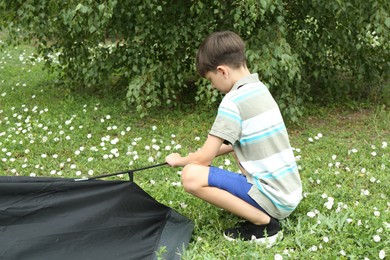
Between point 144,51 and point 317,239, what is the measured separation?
3.39 meters

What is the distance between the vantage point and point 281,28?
4.96m

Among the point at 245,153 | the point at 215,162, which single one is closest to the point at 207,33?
the point at 215,162

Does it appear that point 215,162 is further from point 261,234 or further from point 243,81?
point 243,81

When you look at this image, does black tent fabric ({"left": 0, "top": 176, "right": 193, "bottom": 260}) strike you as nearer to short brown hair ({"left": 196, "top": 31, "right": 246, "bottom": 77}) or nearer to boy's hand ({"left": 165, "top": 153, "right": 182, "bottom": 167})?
boy's hand ({"left": 165, "top": 153, "right": 182, "bottom": 167})

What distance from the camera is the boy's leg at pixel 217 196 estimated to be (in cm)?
301

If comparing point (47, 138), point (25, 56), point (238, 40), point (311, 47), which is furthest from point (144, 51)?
point (25, 56)

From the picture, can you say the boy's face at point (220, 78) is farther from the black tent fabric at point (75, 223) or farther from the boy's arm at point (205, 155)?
the black tent fabric at point (75, 223)

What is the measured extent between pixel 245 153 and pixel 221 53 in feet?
1.92

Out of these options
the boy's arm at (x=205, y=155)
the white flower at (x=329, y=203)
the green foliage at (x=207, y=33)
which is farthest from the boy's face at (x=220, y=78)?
the green foliage at (x=207, y=33)

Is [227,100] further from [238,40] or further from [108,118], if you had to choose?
[108,118]

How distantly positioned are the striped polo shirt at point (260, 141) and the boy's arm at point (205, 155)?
0.15 ft

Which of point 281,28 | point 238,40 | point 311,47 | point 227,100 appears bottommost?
point 311,47

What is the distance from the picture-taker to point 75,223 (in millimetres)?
3006

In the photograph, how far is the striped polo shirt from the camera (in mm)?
2895
